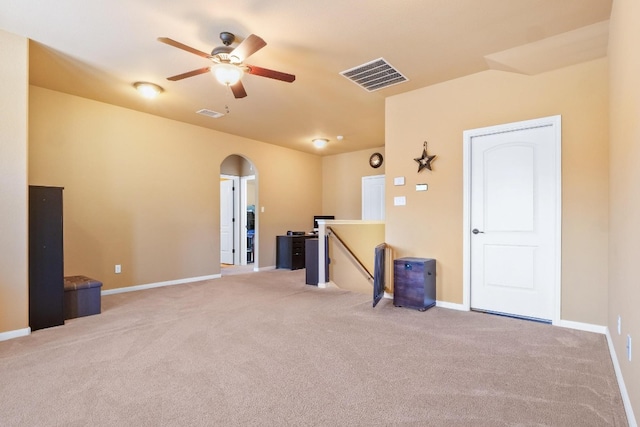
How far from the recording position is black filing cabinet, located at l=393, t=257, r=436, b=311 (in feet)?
12.8

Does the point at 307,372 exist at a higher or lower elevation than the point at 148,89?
lower

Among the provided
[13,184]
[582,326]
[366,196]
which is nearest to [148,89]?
[13,184]

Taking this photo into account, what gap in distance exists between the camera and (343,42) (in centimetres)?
318

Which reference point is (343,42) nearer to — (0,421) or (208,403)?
(208,403)

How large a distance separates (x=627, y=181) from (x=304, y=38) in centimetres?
272

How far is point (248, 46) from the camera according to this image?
107 inches

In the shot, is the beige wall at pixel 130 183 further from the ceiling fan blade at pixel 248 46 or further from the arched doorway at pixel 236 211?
the ceiling fan blade at pixel 248 46

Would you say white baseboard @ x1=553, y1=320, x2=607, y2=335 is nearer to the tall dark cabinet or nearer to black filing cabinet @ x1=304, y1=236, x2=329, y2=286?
black filing cabinet @ x1=304, y1=236, x2=329, y2=286

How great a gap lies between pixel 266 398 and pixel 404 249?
9.46 feet

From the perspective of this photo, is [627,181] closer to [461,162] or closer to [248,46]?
[461,162]

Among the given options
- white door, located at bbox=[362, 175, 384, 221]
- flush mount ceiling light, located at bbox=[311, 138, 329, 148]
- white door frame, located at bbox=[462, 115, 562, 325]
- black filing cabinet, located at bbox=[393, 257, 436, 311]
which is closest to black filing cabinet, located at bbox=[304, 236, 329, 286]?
black filing cabinet, located at bbox=[393, 257, 436, 311]

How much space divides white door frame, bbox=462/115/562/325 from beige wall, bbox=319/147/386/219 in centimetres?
383

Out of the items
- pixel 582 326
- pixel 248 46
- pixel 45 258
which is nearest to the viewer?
pixel 248 46

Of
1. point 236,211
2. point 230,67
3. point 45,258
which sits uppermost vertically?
point 230,67
